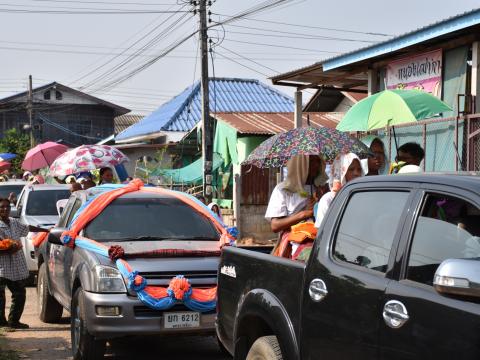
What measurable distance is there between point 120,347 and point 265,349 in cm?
405

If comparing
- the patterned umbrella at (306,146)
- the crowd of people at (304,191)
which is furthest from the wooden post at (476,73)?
the crowd of people at (304,191)

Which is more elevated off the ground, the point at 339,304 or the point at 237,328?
the point at 339,304

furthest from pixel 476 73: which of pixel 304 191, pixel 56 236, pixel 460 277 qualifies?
pixel 460 277

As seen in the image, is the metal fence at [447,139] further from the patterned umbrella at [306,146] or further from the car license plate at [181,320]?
the car license plate at [181,320]

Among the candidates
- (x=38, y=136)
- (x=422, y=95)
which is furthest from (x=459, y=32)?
(x=38, y=136)

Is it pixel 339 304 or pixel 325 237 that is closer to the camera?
pixel 339 304

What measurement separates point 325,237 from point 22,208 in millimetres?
10709

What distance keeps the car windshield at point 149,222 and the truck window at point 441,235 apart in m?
4.56

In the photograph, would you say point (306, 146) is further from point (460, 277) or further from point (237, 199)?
Answer: point (237, 199)

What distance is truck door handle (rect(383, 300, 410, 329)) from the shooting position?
310cm

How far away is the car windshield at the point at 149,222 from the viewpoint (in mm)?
7590

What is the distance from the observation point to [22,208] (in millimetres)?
13625

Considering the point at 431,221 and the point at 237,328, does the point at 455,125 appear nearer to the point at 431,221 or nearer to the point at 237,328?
the point at 237,328

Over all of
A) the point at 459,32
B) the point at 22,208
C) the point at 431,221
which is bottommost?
the point at 22,208
